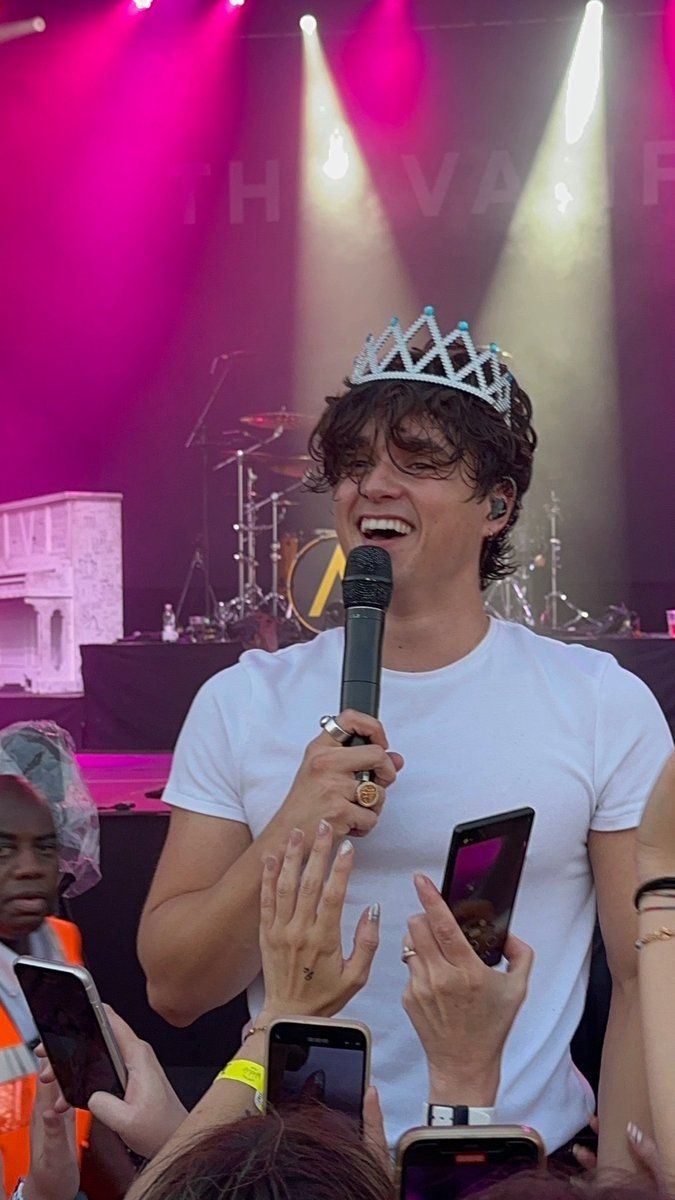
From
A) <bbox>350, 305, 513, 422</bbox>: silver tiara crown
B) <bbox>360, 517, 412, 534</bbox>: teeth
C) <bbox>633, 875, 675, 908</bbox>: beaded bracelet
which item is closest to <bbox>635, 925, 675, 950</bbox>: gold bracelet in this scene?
<bbox>633, 875, 675, 908</bbox>: beaded bracelet

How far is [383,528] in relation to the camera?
→ 156 centimetres

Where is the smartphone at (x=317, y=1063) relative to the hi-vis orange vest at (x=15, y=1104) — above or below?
above

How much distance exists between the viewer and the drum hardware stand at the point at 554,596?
826 cm

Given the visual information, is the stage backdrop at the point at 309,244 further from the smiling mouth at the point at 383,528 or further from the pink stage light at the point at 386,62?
the smiling mouth at the point at 383,528

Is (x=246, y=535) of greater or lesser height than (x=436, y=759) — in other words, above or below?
above

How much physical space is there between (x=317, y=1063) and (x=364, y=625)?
20.0 inches

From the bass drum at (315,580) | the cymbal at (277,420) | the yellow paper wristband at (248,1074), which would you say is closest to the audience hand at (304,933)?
the yellow paper wristband at (248,1074)

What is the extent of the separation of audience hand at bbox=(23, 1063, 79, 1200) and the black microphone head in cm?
64

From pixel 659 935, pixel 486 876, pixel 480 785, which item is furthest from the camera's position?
pixel 480 785

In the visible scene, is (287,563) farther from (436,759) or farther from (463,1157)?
(463,1157)

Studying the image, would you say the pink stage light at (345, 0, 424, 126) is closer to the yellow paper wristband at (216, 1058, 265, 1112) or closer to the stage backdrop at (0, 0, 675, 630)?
the stage backdrop at (0, 0, 675, 630)

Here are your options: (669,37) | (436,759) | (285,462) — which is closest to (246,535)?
(285,462)

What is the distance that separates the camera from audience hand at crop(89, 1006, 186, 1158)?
1.24 metres

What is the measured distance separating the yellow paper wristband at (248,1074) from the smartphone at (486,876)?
0.69 ft
